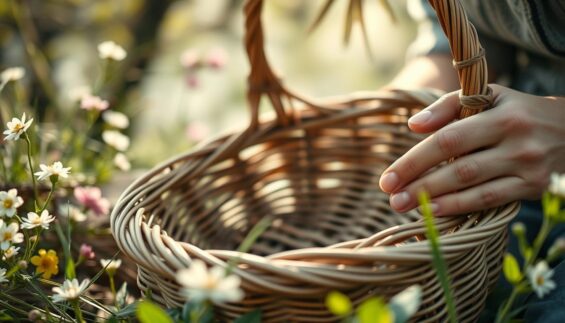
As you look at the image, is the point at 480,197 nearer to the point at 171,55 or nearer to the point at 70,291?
the point at 70,291

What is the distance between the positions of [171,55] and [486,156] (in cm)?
208

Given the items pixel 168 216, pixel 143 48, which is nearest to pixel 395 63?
pixel 143 48

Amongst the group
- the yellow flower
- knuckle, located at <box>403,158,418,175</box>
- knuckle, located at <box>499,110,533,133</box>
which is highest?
the yellow flower

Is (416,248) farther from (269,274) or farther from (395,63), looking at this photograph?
(395,63)

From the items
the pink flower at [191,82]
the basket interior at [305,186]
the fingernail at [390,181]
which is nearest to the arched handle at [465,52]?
the fingernail at [390,181]

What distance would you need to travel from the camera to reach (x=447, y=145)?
2.48ft

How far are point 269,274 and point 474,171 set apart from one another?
0.85ft

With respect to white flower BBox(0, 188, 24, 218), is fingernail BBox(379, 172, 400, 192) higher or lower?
lower

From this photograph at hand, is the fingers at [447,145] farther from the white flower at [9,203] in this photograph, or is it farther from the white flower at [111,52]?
the white flower at [111,52]

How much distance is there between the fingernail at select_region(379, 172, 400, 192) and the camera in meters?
0.79

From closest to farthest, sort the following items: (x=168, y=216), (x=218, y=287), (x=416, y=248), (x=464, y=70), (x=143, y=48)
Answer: (x=218, y=287), (x=416, y=248), (x=464, y=70), (x=168, y=216), (x=143, y=48)

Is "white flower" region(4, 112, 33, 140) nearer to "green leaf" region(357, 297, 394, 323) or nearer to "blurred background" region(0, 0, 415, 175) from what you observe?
"green leaf" region(357, 297, 394, 323)

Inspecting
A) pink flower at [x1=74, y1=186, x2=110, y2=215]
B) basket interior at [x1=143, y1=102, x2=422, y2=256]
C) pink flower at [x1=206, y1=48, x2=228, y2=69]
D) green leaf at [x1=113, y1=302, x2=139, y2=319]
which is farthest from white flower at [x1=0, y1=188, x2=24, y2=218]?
pink flower at [x1=206, y1=48, x2=228, y2=69]

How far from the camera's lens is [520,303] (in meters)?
0.80
